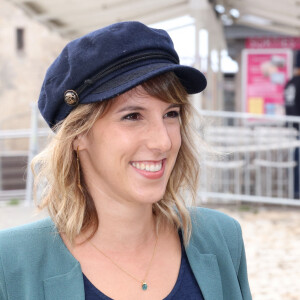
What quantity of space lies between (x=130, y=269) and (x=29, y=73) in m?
27.3

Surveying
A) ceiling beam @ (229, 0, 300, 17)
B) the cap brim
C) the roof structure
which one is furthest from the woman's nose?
ceiling beam @ (229, 0, 300, 17)

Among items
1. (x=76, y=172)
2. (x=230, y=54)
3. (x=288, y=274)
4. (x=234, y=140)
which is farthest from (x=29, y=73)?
(x=76, y=172)

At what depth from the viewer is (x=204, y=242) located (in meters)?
1.81

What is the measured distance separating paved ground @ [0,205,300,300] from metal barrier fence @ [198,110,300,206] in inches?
8.3

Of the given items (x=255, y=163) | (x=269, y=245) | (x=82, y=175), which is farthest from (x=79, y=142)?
(x=255, y=163)

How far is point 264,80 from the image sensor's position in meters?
11.1

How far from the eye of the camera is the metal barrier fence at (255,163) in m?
7.59

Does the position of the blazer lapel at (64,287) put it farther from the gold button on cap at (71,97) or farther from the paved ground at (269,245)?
the paved ground at (269,245)

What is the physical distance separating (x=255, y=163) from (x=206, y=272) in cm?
621

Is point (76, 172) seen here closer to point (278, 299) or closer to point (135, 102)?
point (135, 102)

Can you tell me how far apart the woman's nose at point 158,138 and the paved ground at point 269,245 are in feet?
7.19

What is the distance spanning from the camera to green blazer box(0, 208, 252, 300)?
1584 millimetres

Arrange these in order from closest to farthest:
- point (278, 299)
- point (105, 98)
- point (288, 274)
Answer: point (105, 98) → point (278, 299) → point (288, 274)

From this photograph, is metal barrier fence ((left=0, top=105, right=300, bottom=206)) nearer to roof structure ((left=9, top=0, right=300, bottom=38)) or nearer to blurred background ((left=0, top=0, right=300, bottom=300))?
blurred background ((left=0, top=0, right=300, bottom=300))
